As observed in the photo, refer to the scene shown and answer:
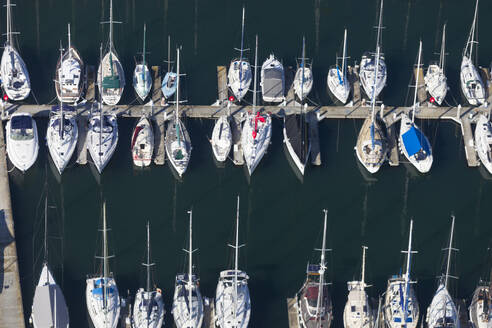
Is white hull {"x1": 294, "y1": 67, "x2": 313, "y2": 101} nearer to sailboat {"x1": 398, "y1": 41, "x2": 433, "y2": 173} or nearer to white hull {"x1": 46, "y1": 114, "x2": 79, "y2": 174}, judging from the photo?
sailboat {"x1": 398, "y1": 41, "x2": 433, "y2": 173}

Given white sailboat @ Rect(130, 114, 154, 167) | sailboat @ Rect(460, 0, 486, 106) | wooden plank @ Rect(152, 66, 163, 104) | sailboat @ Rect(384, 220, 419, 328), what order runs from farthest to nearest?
sailboat @ Rect(460, 0, 486, 106) → wooden plank @ Rect(152, 66, 163, 104) → white sailboat @ Rect(130, 114, 154, 167) → sailboat @ Rect(384, 220, 419, 328)

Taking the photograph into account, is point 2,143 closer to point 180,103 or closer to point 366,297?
point 180,103

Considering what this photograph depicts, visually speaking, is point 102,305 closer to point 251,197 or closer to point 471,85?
point 251,197

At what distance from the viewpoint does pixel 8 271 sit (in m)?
114

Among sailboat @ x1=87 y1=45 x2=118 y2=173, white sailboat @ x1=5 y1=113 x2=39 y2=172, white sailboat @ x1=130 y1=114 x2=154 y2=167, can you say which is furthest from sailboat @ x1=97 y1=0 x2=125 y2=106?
white sailboat @ x1=5 y1=113 x2=39 y2=172

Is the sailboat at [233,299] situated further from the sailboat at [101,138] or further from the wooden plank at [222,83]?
the wooden plank at [222,83]

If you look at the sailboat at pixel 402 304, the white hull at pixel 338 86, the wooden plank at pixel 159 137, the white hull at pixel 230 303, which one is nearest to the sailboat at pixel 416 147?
the white hull at pixel 338 86

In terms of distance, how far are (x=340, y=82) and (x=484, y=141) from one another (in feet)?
55.2

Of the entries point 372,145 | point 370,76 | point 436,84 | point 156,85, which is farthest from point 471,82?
point 156,85

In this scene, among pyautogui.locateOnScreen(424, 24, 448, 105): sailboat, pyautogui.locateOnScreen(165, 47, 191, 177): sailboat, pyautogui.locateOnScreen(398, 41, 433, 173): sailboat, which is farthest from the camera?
pyautogui.locateOnScreen(424, 24, 448, 105): sailboat

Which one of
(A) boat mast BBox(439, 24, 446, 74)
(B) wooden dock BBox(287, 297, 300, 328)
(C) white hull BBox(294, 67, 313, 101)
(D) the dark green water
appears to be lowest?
(B) wooden dock BBox(287, 297, 300, 328)

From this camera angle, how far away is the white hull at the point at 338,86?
13012cm

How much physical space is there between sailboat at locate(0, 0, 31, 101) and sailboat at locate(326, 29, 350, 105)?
108ft

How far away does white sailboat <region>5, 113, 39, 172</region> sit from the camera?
12206 centimetres
